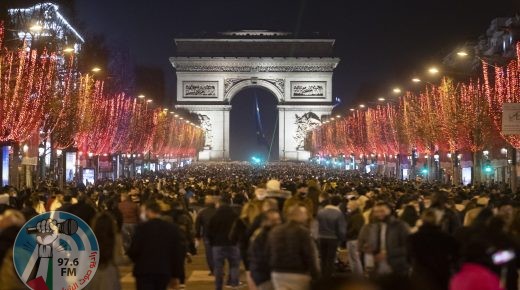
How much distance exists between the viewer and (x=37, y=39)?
5312 centimetres

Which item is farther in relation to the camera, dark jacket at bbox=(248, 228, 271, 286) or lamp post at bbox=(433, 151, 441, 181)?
lamp post at bbox=(433, 151, 441, 181)

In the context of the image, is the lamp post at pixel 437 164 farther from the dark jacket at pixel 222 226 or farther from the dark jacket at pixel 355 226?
the dark jacket at pixel 222 226

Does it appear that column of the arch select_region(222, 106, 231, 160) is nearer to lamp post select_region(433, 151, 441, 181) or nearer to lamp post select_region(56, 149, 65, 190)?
lamp post select_region(433, 151, 441, 181)

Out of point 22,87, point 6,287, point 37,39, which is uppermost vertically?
point 37,39

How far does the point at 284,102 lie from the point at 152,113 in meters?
61.4

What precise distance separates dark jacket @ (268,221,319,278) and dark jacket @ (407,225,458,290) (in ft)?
3.98

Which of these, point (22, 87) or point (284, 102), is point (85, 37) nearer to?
point (22, 87)

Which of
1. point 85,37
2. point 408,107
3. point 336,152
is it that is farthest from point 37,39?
point 336,152

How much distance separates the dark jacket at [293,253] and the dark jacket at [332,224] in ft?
19.5

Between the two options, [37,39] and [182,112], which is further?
[182,112]

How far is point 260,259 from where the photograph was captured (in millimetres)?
12984

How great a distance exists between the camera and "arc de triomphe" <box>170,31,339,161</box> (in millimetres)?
147250

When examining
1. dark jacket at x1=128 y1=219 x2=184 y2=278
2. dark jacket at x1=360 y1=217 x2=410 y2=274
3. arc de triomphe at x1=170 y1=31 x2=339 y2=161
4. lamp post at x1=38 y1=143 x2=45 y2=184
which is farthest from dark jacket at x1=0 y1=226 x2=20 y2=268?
arc de triomphe at x1=170 y1=31 x2=339 y2=161

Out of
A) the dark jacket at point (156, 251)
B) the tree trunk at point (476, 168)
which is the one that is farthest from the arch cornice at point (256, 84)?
the dark jacket at point (156, 251)
